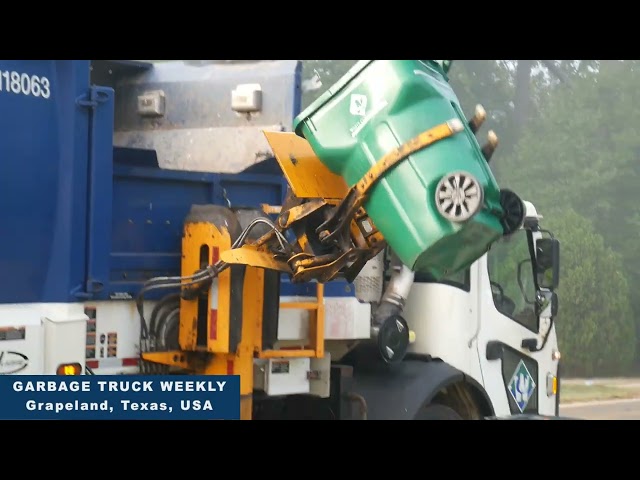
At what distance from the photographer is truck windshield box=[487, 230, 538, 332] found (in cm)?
650

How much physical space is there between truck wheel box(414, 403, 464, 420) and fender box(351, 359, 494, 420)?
62 mm

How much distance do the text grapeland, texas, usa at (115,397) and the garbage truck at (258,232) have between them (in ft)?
0.25

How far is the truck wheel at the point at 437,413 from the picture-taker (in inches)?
232

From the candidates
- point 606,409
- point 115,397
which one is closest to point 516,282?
point 115,397

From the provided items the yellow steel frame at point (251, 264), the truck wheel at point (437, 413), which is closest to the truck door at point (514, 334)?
the truck wheel at point (437, 413)

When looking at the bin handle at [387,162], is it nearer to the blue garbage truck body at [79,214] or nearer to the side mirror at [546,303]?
the blue garbage truck body at [79,214]

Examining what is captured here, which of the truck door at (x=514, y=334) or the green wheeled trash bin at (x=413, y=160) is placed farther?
the truck door at (x=514, y=334)

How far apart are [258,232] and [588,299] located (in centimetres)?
1102

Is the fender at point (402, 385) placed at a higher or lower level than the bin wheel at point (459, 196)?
lower

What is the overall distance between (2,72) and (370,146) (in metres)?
1.56

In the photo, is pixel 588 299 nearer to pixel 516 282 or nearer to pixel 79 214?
pixel 516 282

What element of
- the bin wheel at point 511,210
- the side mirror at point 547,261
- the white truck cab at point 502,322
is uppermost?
the bin wheel at point 511,210

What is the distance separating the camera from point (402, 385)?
19.4ft

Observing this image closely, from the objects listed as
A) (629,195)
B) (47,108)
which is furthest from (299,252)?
(629,195)
